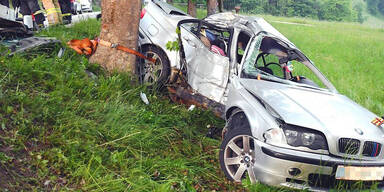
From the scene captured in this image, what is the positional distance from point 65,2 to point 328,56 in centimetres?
1023

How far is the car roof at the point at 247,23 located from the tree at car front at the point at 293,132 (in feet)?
0.25

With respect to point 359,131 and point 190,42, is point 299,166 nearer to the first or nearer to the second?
point 359,131

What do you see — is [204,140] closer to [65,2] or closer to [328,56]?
[65,2]

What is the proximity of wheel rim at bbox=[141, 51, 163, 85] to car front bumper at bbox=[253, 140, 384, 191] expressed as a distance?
11.1 feet

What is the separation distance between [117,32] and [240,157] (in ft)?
10.9

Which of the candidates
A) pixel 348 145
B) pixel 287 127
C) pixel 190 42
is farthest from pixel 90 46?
pixel 348 145

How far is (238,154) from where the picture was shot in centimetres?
423

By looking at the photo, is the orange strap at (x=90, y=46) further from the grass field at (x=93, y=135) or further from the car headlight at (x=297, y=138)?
the car headlight at (x=297, y=138)

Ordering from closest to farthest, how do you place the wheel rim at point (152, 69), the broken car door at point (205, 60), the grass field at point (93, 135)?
the grass field at point (93, 135) → the broken car door at point (205, 60) → the wheel rim at point (152, 69)

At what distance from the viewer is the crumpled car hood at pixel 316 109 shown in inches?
154

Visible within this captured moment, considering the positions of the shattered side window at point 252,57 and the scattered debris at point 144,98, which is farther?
the scattered debris at point 144,98

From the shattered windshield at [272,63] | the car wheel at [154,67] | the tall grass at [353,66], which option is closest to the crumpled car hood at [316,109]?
the shattered windshield at [272,63]

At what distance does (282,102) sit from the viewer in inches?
169

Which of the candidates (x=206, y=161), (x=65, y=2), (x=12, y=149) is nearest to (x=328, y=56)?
(x=65, y=2)
